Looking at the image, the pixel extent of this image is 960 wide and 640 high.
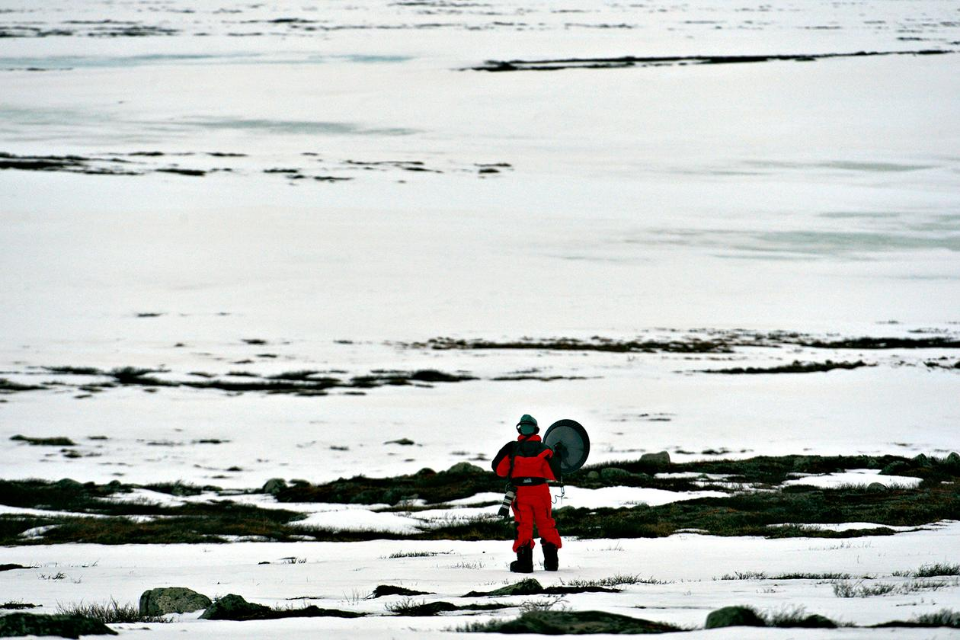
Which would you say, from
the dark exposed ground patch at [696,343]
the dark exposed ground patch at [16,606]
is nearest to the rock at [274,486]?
the dark exposed ground patch at [16,606]

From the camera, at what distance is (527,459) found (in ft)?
34.0

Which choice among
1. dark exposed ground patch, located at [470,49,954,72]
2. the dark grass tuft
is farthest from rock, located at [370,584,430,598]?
dark exposed ground patch, located at [470,49,954,72]

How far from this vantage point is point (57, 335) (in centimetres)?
3488

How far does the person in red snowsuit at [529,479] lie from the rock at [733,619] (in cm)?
363

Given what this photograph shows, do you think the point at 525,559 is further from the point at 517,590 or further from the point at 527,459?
the point at 517,590

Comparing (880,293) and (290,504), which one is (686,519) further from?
(880,293)

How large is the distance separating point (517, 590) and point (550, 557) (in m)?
Result: 1.64

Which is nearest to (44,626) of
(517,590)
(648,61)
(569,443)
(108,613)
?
(108,613)

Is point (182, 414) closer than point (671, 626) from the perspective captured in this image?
No

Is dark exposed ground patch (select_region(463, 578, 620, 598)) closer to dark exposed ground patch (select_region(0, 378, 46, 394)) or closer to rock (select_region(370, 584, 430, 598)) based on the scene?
rock (select_region(370, 584, 430, 598))

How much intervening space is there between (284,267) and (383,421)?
18906mm

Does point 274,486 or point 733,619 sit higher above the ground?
point 274,486

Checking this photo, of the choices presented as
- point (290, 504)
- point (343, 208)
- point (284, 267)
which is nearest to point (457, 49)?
point (343, 208)

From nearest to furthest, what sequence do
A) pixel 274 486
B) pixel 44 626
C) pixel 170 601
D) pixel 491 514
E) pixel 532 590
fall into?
pixel 44 626 → pixel 170 601 → pixel 532 590 → pixel 491 514 → pixel 274 486
